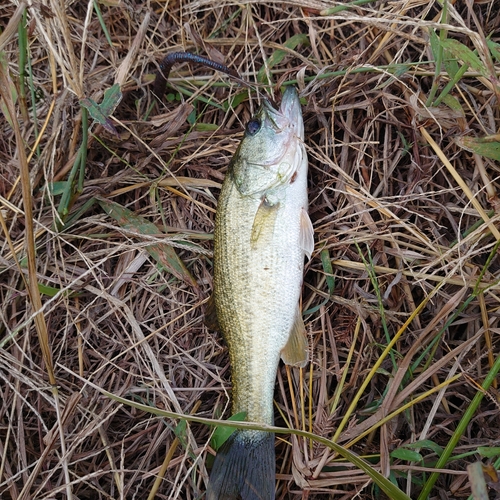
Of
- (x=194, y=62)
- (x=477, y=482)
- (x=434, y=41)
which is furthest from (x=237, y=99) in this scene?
(x=477, y=482)

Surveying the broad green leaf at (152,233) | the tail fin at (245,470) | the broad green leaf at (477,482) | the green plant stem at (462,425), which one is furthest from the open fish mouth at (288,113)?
the broad green leaf at (477,482)

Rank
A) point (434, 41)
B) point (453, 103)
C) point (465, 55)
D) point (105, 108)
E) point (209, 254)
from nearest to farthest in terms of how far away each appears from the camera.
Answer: point (465, 55) → point (434, 41) → point (453, 103) → point (105, 108) → point (209, 254)

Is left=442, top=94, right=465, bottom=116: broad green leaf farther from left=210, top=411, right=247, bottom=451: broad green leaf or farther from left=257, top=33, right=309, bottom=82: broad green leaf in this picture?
left=210, top=411, right=247, bottom=451: broad green leaf

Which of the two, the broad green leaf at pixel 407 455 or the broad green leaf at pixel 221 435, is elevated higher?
the broad green leaf at pixel 407 455

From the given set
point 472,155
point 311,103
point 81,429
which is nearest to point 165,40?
point 311,103

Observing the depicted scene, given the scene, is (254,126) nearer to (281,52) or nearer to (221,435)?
(281,52)

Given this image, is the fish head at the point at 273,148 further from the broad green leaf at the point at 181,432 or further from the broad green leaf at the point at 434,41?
A: the broad green leaf at the point at 181,432
